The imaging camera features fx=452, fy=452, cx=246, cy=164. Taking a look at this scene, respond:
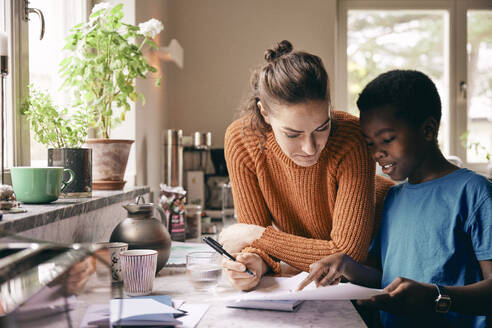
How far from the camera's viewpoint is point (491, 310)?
960 mm

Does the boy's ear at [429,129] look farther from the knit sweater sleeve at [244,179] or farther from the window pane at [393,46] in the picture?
the window pane at [393,46]

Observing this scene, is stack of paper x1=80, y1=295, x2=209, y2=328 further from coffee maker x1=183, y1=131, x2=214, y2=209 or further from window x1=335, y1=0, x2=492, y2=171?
window x1=335, y1=0, x2=492, y2=171

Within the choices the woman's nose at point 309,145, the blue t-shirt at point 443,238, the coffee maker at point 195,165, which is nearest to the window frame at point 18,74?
the woman's nose at point 309,145

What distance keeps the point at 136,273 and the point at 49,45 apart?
1039 millimetres

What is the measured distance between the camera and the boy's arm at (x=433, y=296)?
889mm

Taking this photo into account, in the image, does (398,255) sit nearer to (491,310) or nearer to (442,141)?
(491,310)

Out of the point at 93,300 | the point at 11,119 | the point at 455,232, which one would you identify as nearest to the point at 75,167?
the point at 11,119

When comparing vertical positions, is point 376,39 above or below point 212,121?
above

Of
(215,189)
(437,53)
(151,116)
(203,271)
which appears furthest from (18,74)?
(437,53)

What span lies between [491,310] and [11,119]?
52.7 inches

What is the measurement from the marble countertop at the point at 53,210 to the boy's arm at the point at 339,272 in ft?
1.81

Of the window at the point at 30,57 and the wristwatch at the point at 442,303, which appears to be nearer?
the wristwatch at the point at 442,303

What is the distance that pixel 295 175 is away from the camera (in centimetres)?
127

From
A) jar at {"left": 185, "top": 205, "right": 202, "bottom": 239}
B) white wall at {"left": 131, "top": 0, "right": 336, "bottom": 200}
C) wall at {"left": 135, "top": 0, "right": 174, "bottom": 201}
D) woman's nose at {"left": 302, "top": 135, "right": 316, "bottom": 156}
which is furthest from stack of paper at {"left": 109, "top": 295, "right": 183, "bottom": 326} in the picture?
white wall at {"left": 131, "top": 0, "right": 336, "bottom": 200}
